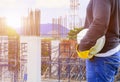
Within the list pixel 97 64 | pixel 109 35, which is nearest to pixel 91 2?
pixel 109 35

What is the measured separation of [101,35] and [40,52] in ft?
3.03

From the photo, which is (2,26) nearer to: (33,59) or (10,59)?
(10,59)

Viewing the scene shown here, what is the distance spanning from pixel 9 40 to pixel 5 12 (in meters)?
0.26

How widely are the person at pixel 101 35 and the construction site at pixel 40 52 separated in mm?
784

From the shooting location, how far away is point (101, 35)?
141 cm

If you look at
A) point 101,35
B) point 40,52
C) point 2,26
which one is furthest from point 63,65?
point 101,35

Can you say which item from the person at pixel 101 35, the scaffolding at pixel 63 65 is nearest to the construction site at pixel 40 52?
the scaffolding at pixel 63 65

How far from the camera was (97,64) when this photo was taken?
1461mm

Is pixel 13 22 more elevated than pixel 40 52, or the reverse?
pixel 13 22

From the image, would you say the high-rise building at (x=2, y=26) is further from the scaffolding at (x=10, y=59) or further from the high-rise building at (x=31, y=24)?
the high-rise building at (x=31, y=24)

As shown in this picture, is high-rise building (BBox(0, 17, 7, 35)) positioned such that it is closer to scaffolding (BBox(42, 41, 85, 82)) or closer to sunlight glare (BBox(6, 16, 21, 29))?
sunlight glare (BBox(6, 16, 21, 29))

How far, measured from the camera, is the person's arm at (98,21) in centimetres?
137

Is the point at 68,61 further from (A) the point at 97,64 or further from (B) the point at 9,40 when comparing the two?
(A) the point at 97,64

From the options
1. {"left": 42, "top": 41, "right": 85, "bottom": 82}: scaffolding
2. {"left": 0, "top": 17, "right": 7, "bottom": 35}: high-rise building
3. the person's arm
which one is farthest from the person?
{"left": 0, "top": 17, "right": 7, "bottom": 35}: high-rise building
